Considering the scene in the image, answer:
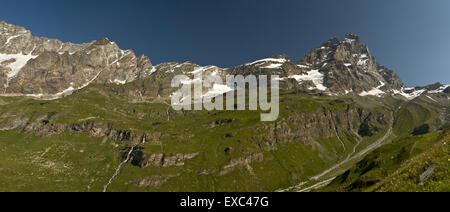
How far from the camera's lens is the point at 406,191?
13.5m
